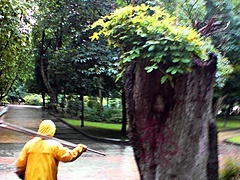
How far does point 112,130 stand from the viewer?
23500mm

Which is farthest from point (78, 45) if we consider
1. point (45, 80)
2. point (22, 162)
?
point (22, 162)

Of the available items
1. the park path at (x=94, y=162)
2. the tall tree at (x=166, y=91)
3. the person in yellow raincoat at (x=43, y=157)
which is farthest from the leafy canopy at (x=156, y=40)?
the park path at (x=94, y=162)

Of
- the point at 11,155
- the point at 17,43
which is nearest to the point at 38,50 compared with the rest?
the point at 17,43

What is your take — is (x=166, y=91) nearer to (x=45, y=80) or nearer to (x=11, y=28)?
(x=11, y=28)

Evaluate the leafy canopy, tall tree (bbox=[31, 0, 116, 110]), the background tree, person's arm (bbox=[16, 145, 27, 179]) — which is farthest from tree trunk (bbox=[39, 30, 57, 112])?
person's arm (bbox=[16, 145, 27, 179])

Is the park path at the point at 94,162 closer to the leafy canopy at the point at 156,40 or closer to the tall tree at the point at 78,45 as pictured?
the tall tree at the point at 78,45

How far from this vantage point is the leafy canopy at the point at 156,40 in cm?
486

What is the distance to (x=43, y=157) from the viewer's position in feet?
16.0

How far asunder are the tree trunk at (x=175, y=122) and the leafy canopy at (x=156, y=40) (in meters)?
0.22

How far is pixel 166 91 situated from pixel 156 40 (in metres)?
0.71

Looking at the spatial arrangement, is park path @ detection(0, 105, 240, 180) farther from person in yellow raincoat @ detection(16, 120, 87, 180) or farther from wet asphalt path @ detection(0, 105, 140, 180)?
person in yellow raincoat @ detection(16, 120, 87, 180)

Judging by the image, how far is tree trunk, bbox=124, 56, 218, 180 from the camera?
5.14 meters

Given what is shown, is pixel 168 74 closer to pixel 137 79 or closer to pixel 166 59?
pixel 166 59

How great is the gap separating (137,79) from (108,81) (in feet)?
47.5
